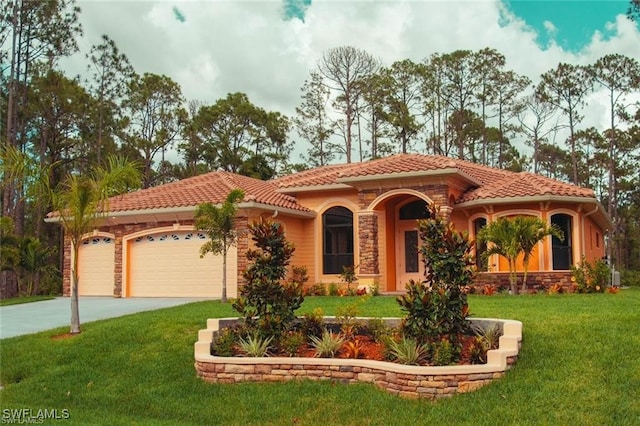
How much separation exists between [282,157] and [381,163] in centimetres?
2028

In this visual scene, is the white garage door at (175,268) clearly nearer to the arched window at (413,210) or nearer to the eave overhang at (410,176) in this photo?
the eave overhang at (410,176)

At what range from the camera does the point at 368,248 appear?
1888cm

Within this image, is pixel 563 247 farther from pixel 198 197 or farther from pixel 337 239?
pixel 198 197

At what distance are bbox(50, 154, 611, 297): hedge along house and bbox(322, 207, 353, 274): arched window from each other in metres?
0.03

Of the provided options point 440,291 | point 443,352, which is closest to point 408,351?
point 443,352

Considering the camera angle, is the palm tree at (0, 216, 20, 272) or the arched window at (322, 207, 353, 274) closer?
the arched window at (322, 207, 353, 274)

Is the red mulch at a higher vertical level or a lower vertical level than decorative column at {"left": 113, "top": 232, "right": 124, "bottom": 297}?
lower

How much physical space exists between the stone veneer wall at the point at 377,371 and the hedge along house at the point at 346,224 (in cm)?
942

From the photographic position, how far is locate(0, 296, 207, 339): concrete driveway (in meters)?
13.6

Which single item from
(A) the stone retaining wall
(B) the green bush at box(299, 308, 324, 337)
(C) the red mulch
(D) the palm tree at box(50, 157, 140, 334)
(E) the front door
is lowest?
(C) the red mulch

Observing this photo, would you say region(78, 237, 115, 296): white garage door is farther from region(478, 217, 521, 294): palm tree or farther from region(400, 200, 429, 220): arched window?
region(478, 217, 521, 294): palm tree

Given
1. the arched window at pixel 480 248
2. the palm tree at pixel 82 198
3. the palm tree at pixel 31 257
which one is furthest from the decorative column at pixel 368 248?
the palm tree at pixel 31 257

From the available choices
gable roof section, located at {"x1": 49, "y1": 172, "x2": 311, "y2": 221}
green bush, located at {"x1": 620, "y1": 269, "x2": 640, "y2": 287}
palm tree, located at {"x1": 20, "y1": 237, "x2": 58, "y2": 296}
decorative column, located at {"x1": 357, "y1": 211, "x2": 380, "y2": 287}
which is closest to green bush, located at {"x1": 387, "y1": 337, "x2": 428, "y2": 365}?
gable roof section, located at {"x1": 49, "y1": 172, "x2": 311, "y2": 221}

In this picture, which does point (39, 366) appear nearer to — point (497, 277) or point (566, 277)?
point (497, 277)
